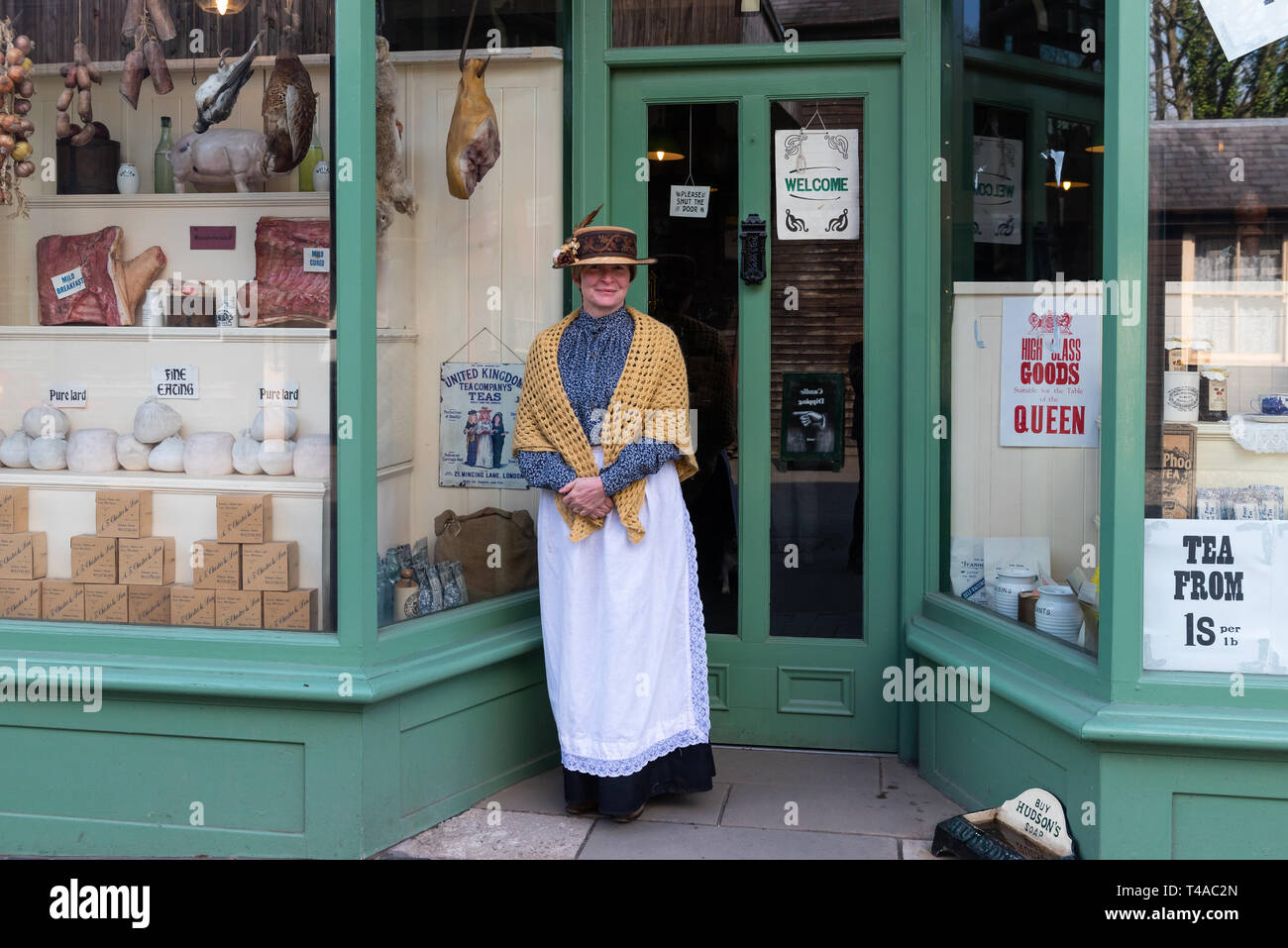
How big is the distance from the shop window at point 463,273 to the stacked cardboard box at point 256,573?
35cm

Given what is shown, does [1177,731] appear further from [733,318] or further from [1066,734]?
[733,318]

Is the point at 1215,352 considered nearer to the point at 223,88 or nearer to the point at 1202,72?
the point at 1202,72

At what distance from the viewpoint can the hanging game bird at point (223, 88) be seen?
4.29 meters

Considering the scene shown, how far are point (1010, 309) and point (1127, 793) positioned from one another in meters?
1.79

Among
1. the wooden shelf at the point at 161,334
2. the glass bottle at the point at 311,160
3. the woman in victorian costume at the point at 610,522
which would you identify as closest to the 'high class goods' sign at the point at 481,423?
the wooden shelf at the point at 161,334

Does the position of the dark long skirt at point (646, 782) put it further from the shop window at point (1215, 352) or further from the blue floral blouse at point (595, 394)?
the shop window at point (1215, 352)

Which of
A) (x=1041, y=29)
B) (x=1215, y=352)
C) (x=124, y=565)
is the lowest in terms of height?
(x=124, y=565)

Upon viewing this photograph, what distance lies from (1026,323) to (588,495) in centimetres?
173

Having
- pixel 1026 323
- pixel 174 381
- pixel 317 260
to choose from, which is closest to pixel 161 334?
pixel 174 381

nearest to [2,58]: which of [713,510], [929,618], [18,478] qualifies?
[18,478]

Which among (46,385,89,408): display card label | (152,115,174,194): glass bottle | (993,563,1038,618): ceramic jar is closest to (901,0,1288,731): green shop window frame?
(993,563,1038,618): ceramic jar

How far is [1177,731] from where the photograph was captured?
3332 mm

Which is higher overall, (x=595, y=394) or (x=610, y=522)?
(x=595, y=394)

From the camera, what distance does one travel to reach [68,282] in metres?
4.49
